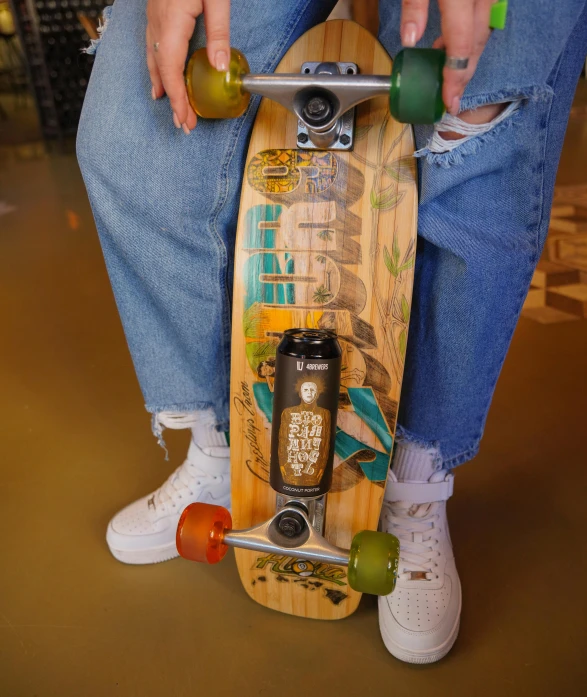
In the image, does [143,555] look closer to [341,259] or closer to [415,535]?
[415,535]

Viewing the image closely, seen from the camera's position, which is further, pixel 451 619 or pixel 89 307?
pixel 89 307

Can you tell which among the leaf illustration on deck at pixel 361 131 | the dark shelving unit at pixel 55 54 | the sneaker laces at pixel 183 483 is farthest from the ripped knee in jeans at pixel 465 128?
the dark shelving unit at pixel 55 54

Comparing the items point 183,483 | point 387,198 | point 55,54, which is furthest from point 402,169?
point 55,54

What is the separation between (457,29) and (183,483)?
0.78 meters

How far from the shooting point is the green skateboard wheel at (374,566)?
2.45 ft

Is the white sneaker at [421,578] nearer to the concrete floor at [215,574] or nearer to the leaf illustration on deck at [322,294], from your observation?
the concrete floor at [215,574]

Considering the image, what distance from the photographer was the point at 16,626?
89 centimetres

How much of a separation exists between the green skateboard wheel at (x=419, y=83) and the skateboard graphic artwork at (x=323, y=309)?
0.10m

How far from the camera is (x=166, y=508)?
3.47ft

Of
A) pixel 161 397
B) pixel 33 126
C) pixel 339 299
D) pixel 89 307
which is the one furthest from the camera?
pixel 33 126

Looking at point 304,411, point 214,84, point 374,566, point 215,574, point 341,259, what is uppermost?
point 214,84

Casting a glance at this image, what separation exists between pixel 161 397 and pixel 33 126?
15.2ft

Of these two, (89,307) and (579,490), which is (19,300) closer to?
(89,307)

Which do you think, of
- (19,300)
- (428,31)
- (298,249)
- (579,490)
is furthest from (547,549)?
(19,300)
